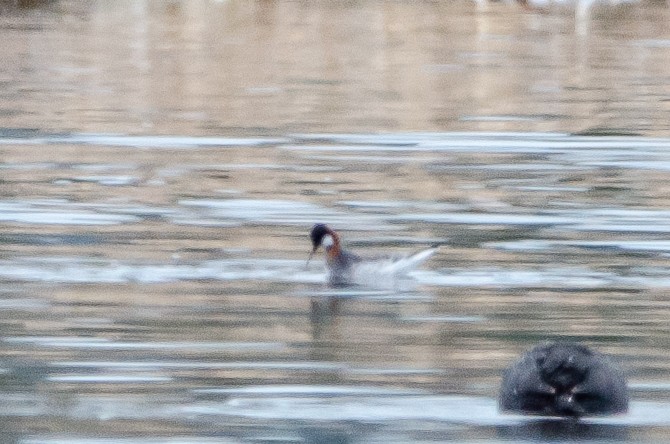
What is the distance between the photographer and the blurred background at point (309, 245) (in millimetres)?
9617

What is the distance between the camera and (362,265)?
13609mm

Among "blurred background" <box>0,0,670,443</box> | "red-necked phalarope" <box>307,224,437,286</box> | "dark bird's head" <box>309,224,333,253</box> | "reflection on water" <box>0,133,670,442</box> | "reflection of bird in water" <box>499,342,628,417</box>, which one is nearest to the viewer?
"reflection of bird in water" <box>499,342,628,417</box>

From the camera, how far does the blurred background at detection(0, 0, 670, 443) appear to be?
9.62 m

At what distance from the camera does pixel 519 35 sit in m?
45.2

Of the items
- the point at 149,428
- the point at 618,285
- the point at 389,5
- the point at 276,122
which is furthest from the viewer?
the point at 389,5

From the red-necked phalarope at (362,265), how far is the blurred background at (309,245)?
11 centimetres

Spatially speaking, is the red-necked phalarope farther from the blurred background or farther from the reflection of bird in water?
the reflection of bird in water

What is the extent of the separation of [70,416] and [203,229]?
6656 mm

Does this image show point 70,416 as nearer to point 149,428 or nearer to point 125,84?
point 149,428

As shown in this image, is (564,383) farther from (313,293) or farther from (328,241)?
(328,241)

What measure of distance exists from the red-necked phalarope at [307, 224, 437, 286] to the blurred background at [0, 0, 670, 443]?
0.11 metres

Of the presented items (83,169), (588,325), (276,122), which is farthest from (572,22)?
(588,325)

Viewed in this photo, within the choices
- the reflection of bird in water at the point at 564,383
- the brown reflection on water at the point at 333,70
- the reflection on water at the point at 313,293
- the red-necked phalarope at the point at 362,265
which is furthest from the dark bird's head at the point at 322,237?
the brown reflection on water at the point at 333,70

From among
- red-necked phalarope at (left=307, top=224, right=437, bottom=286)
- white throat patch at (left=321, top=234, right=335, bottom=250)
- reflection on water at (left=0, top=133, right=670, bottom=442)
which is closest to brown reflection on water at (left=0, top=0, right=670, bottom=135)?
reflection on water at (left=0, top=133, right=670, bottom=442)
